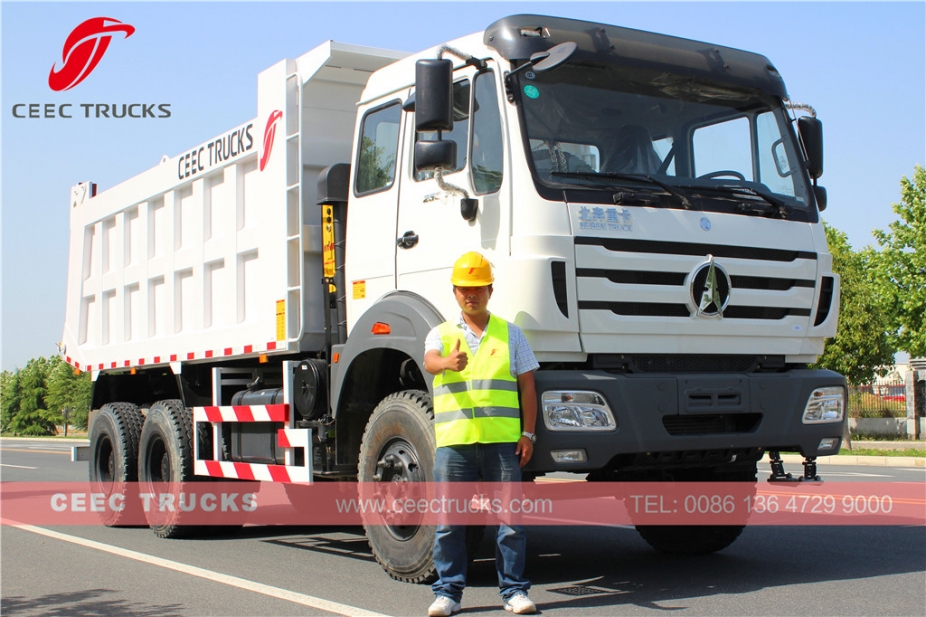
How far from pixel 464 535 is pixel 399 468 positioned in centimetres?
83

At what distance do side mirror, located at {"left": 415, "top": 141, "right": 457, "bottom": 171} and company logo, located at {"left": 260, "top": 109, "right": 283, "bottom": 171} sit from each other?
7.74 feet

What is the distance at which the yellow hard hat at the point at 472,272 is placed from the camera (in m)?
5.38

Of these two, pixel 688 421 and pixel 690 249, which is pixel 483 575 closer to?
pixel 688 421

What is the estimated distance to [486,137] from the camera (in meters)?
5.92

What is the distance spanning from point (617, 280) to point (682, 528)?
7.81ft

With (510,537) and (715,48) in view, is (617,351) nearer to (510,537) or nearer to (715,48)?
(510,537)

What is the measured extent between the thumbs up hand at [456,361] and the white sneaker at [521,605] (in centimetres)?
118

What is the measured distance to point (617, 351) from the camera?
228 inches

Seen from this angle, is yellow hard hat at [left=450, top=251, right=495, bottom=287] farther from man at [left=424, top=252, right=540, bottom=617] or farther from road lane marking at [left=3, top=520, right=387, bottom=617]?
road lane marking at [left=3, top=520, right=387, bottom=617]

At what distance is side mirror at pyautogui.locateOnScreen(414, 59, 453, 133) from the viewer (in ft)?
18.5

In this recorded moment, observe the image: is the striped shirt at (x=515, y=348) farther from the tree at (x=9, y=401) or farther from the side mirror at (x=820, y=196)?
the tree at (x=9, y=401)

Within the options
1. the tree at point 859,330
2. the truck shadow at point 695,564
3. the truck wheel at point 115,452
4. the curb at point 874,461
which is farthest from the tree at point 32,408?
the truck shadow at point 695,564

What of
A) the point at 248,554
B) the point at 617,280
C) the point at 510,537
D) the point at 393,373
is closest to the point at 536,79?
the point at 617,280

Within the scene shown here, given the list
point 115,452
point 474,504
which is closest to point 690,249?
point 474,504
